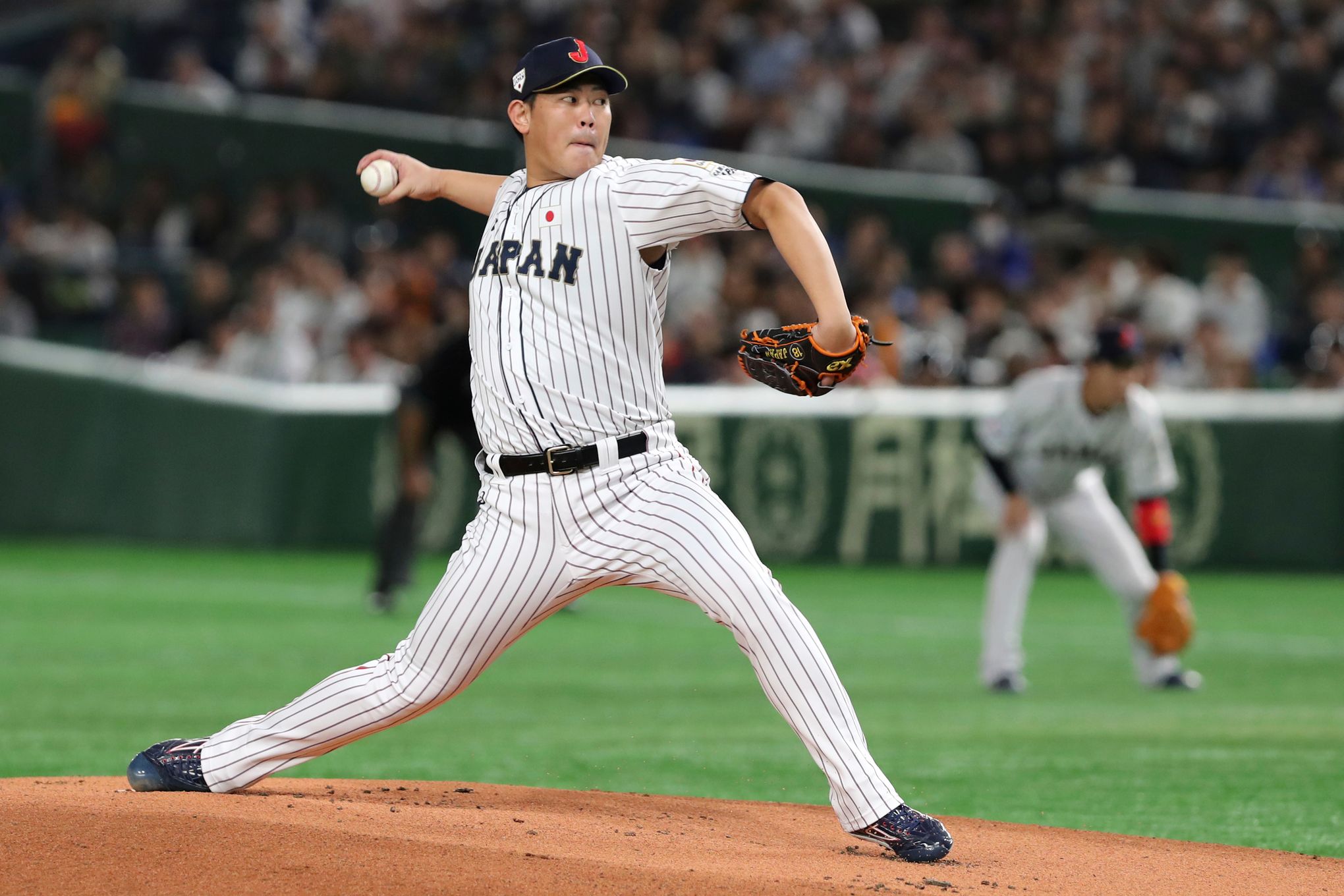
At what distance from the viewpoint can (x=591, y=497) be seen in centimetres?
464

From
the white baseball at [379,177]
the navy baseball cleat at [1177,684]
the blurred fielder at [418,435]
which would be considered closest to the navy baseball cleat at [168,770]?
the white baseball at [379,177]

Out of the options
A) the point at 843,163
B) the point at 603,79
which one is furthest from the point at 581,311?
the point at 843,163

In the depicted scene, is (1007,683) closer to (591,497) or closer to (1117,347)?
(1117,347)

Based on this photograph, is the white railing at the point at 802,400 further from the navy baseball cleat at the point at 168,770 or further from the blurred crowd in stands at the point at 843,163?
the navy baseball cleat at the point at 168,770

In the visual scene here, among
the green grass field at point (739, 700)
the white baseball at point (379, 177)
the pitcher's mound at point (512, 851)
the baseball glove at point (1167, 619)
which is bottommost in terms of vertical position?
the green grass field at point (739, 700)

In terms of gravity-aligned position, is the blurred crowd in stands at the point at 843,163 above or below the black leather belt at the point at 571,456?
above

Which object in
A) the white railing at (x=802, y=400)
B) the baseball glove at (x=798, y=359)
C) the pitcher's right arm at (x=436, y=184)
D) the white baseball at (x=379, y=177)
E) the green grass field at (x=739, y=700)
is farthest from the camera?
the white railing at (x=802, y=400)

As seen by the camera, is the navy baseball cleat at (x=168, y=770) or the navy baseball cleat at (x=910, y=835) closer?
the navy baseball cleat at (x=910, y=835)

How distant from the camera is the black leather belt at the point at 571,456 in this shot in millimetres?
4645

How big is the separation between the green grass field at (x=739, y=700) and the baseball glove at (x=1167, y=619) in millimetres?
255

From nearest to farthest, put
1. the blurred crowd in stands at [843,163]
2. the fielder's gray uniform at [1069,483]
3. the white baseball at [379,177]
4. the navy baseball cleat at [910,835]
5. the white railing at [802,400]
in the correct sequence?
1. the navy baseball cleat at [910,835]
2. the white baseball at [379,177]
3. the fielder's gray uniform at [1069,483]
4. the white railing at [802,400]
5. the blurred crowd in stands at [843,163]

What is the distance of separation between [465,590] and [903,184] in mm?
14512

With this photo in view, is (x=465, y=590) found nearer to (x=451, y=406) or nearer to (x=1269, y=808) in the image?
(x=1269, y=808)

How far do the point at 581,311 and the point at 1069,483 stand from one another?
554 cm
